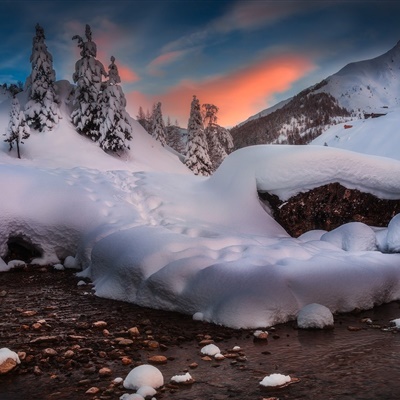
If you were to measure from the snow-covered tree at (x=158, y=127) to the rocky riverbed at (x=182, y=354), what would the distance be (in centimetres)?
4921

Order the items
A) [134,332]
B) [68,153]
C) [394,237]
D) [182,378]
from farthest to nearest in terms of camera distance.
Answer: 1. [68,153]
2. [394,237]
3. [134,332]
4. [182,378]

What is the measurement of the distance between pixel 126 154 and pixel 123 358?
32.7m

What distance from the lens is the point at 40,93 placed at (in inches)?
1345

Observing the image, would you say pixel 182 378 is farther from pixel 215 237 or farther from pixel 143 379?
pixel 215 237

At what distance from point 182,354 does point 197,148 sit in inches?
1509

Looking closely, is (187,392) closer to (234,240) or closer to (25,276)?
(234,240)

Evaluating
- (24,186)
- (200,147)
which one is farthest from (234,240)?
(200,147)

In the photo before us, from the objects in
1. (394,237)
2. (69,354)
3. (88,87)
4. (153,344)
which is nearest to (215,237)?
(153,344)

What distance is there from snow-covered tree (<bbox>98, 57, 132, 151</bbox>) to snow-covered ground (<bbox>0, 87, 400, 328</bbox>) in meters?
20.6

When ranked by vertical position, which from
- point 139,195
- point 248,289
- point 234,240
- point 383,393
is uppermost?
point 139,195

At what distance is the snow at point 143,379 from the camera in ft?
12.3

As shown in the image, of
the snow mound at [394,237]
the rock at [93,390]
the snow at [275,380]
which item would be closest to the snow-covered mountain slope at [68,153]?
the snow mound at [394,237]

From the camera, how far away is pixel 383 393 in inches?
141

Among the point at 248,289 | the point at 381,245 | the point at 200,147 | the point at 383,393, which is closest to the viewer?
the point at 383,393
